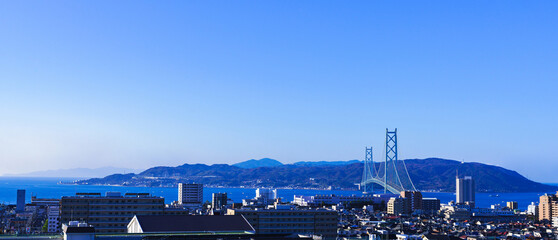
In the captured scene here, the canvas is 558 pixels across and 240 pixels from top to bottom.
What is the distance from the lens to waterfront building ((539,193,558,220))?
5978 cm

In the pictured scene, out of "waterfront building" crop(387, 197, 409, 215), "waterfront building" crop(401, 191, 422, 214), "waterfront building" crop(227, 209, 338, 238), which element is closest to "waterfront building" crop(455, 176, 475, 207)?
"waterfront building" crop(401, 191, 422, 214)

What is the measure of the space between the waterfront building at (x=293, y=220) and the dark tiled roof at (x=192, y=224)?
11308 millimetres

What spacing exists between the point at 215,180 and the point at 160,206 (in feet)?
541

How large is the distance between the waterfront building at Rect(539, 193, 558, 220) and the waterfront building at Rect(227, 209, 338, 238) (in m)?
35.3

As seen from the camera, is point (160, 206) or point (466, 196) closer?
point (160, 206)

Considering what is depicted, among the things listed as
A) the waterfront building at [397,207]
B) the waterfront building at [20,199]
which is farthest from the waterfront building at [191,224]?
the waterfront building at [397,207]

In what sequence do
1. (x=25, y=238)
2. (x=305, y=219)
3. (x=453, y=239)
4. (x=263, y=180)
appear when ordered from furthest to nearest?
(x=263, y=180) → (x=305, y=219) → (x=453, y=239) → (x=25, y=238)

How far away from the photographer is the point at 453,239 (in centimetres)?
3009

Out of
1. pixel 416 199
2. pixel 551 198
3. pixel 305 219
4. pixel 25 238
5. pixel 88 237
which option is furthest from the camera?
pixel 416 199

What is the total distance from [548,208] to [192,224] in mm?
49704

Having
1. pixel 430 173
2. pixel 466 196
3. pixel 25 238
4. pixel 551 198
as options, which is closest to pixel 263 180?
pixel 430 173

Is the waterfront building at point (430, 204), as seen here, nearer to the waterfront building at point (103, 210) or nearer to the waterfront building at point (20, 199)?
the waterfront building at point (20, 199)

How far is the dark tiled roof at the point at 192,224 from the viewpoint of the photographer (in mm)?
19111

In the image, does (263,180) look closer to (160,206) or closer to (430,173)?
(430,173)
